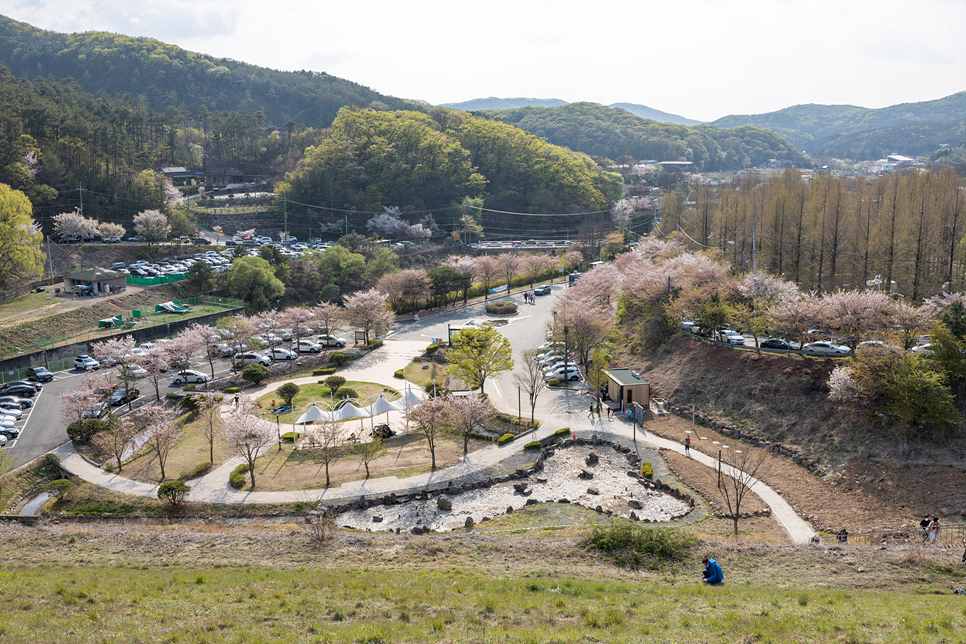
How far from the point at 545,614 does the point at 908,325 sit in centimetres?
2791

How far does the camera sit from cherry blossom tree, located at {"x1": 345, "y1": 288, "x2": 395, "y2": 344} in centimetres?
5197

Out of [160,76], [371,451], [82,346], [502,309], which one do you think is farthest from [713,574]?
[160,76]

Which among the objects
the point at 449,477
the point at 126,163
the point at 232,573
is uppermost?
the point at 126,163

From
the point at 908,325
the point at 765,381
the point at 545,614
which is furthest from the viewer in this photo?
the point at 765,381

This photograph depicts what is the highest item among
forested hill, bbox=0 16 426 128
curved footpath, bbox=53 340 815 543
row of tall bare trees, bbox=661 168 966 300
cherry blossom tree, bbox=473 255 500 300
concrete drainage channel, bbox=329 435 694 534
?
forested hill, bbox=0 16 426 128

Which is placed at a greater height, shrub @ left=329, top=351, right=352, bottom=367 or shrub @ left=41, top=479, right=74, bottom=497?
shrub @ left=329, top=351, right=352, bottom=367

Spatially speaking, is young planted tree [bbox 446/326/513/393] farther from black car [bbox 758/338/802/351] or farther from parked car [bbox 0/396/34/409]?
parked car [bbox 0/396/34/409]

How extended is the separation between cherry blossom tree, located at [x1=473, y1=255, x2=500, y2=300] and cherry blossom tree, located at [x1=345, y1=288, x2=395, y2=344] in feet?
61.2

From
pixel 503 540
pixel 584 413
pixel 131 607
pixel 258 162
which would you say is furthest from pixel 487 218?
pixel 131 607

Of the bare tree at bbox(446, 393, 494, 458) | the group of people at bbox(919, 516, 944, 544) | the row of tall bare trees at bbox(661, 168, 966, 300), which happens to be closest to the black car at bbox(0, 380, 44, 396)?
the bare tree at bbox(446, 393, 494, 458)

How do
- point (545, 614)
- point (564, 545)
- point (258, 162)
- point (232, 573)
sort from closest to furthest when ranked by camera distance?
point (545, 614), point (232, 573), point (564, 545), point (258, 162)

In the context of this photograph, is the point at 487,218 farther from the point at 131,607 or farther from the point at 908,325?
the point at 131,607

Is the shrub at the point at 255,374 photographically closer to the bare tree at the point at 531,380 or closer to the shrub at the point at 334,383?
the shrub at the point at 334,383

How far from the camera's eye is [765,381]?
114ft
